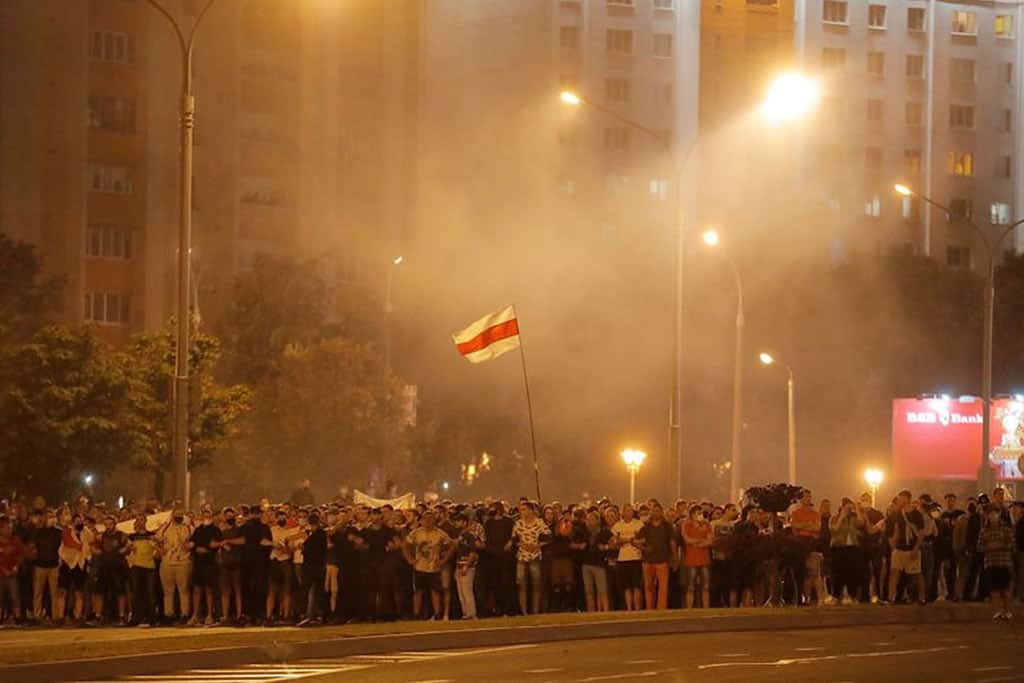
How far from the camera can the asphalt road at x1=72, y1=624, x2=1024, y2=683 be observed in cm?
1803

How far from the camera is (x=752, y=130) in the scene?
111 meters

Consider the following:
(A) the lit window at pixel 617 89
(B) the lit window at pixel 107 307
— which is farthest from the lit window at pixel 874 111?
(B) the lit window at pixel 107 307

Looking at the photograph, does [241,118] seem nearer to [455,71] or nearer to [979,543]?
[455,71]

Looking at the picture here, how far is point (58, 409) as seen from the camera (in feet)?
144

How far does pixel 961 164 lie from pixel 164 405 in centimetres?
7856

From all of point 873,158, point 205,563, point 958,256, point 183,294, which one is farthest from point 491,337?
point 958,256

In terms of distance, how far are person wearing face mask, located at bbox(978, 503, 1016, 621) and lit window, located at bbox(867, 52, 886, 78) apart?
92172 millimetres

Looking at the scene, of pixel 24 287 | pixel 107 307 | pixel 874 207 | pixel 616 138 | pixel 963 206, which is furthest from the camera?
pixel 963 206

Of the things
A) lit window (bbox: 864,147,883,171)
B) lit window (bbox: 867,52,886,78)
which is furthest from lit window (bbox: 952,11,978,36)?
lit window (bbox: 864,147,883,171)

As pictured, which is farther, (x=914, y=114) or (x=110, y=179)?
(x=914, y=114)

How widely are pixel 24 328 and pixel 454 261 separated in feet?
88.5

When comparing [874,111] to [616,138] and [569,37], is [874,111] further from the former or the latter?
[569,37]

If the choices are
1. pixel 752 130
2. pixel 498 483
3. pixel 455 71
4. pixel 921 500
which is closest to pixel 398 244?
pixel 455 71

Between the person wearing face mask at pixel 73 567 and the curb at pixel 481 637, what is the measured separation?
5.81 m
